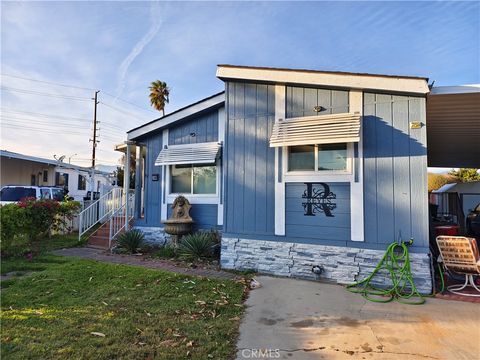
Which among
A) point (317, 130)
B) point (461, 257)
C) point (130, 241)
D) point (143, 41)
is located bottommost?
point (130, 241)

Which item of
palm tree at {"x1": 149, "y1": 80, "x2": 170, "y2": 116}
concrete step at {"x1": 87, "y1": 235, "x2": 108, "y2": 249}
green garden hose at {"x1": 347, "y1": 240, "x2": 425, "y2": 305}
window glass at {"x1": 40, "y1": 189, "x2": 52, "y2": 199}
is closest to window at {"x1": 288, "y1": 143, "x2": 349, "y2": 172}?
green garden hose at {"x1": 347, "y1": 240, "x2": 425, "y2": 305}

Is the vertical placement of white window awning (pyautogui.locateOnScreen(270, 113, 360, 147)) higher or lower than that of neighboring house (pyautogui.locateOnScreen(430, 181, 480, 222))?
higher

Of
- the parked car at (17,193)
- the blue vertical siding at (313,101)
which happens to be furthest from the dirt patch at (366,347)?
the parked car at (17,193)

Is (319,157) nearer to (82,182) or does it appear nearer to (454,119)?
(454,119)

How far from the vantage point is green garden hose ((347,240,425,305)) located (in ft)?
15.2

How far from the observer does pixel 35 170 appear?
17.7 metres

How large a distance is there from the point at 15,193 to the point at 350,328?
13636 millimetres

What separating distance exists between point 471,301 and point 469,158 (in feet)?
31.9

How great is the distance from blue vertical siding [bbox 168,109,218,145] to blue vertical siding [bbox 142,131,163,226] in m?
0.53

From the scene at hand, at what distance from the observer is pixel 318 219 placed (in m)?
5.52

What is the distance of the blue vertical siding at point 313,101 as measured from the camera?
→ 217 inches

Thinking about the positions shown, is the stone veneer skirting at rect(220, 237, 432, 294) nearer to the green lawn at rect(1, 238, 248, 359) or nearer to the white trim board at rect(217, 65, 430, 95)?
the green lawn at rect(1, 238, 248, 359)

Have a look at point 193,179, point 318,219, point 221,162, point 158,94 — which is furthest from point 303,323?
point 158,94

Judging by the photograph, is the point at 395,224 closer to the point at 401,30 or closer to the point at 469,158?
the point at 401,30
